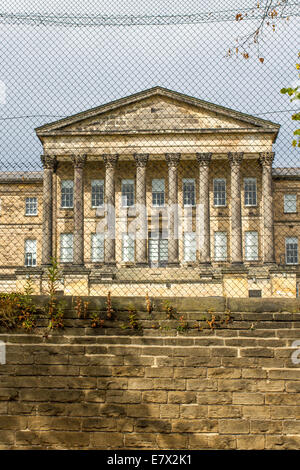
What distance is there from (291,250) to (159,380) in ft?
134

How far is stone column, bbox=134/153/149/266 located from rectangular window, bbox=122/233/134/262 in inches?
74.9

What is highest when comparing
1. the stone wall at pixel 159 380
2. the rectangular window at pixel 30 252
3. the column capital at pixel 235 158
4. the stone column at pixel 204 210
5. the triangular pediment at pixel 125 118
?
the triangular pediment at pixel 125 118

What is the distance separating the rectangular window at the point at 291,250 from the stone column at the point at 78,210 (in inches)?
691

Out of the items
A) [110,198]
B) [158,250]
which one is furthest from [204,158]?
[158,250]

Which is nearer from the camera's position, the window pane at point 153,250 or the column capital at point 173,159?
the column capital at point 173,159

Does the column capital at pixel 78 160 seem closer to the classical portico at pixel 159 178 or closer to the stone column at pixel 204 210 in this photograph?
the classical portico at pixel 159 178

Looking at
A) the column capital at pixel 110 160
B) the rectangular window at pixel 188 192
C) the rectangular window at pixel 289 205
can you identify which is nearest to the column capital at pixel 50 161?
the column capital at pixel 110 160

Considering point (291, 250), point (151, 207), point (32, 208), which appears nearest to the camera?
point (151, 207)

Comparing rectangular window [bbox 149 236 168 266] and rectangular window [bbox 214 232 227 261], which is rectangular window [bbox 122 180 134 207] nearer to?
rectangular window [bbox 149 236 168 266]

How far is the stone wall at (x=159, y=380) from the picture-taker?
22.7 feet

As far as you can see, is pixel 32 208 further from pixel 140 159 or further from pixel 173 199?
pixel 173 199

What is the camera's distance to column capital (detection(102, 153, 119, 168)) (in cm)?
3950

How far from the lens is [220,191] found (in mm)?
43438
